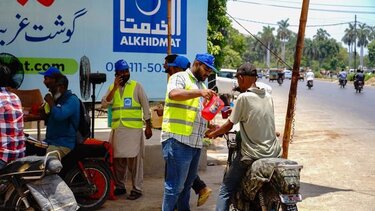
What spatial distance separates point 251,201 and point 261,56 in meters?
136

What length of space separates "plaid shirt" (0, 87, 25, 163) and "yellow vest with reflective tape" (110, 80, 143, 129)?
1.86 m

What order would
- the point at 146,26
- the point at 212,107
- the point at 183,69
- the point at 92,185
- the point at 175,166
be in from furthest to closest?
the point at 146,26, the point at 92,185, the point at 183,69, the point at 175,166, the point at 212,107

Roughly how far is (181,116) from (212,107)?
15.1 inches

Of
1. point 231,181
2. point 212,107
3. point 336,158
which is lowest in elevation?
point 336,158

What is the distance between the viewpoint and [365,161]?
8570mm

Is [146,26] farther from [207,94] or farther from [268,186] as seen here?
[268,186]

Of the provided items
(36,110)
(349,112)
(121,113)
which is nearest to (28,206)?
(36,110)

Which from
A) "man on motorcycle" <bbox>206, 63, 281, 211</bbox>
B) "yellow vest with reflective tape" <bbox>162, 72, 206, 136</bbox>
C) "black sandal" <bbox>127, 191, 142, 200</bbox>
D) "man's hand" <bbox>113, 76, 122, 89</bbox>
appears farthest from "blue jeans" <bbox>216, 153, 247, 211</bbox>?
"man's hand" <bbox>113, 76, 122, 89</bbox>

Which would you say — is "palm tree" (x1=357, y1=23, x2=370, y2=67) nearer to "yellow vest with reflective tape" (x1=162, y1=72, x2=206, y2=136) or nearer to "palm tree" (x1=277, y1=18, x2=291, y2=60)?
"palm tree" (x1=277, y1=18, x2=291, y2=60)

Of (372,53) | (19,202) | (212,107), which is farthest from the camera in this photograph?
A: (372,53)

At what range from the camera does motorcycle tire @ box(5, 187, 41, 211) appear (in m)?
3.92

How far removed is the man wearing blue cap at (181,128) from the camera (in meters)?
4.35


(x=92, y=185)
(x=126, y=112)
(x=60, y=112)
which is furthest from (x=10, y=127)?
(x=126, y=112)

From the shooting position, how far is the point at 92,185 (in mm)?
5305
